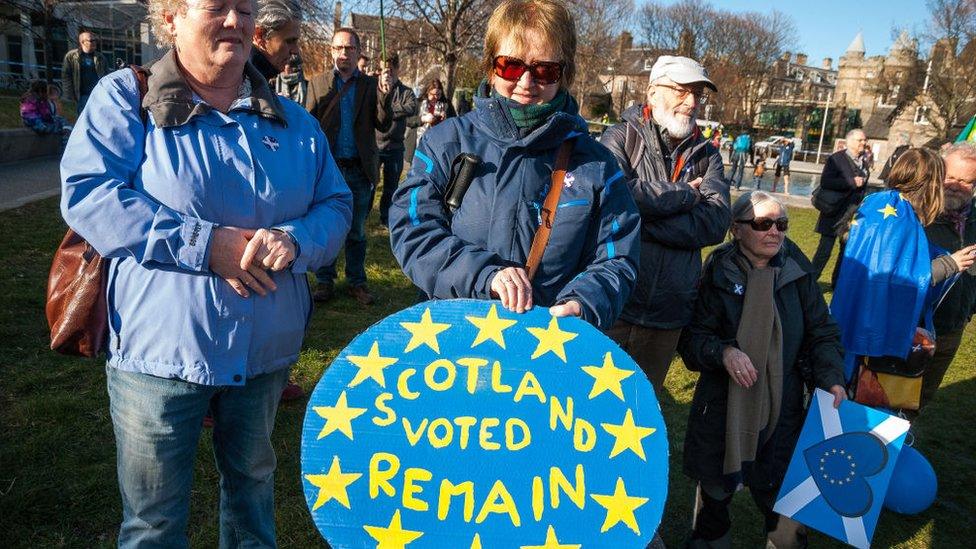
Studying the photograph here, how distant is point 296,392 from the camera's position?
3764 millimetres

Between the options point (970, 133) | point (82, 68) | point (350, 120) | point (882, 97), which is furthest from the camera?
point (882, 97)

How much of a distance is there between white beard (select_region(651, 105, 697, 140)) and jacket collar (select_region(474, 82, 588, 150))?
108cm

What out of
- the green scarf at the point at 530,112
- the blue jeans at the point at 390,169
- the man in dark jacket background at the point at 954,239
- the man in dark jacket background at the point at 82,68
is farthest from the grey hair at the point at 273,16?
the man in dark jacket background at the point at 82,68

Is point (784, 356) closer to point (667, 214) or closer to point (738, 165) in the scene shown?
point (667, 214)

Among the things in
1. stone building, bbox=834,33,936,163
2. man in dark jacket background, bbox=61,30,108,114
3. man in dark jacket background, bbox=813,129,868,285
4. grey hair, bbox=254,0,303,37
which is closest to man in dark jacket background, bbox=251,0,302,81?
grey hair, bbox=254,0,303,37

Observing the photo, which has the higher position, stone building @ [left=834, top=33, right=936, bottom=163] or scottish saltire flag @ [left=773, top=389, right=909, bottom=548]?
stone building @ [left=834, top=33, right=936, bottom=163]

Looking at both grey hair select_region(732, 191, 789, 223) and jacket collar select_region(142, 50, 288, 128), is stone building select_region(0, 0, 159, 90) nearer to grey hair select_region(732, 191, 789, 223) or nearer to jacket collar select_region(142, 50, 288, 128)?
jacket collar select_region(142, 50, 288, 128)

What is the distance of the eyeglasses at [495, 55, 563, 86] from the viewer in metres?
1.81

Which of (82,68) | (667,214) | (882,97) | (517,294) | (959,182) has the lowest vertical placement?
(517,294)

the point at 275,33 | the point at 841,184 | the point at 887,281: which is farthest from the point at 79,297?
the point at 841,184

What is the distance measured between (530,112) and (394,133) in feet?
18.9

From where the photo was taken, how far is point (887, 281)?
3.13 meters

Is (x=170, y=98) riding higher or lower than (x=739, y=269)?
higher

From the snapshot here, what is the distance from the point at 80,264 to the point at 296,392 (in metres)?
2.16
